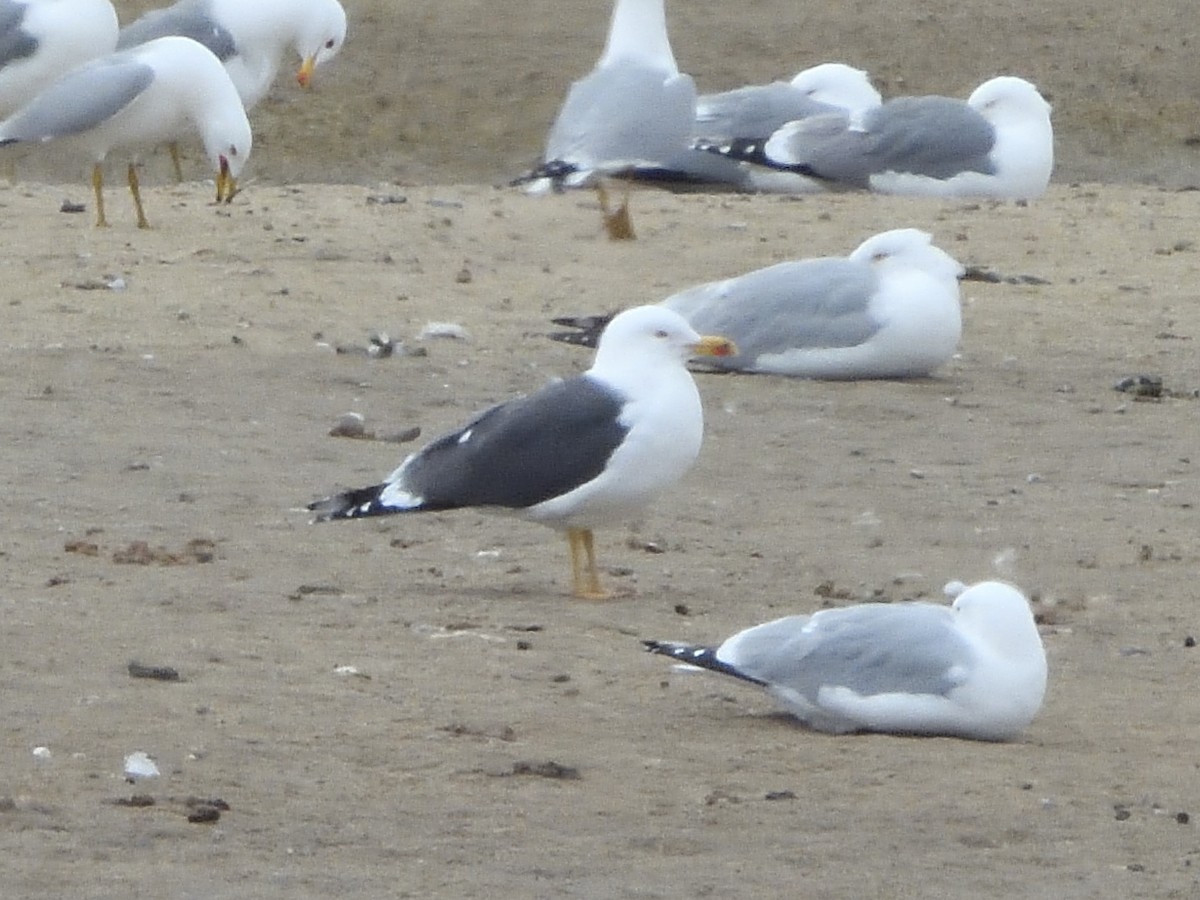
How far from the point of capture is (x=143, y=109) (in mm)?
11672

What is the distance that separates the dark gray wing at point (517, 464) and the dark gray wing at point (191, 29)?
818cm

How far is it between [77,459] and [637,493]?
1.88m

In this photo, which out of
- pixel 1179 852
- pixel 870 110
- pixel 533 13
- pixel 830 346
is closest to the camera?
pixel 1179 852

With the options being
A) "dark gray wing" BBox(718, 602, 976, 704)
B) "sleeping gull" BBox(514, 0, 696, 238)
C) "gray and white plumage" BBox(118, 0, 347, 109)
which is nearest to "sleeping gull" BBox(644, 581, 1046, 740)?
"dark gray wing" BBox(718, 602, 976, 704)

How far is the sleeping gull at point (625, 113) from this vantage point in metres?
12.5

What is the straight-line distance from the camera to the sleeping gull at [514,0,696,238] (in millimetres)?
12477

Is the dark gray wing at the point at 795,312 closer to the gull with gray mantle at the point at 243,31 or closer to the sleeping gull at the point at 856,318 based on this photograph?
the sleeping gull at the point at 856,318

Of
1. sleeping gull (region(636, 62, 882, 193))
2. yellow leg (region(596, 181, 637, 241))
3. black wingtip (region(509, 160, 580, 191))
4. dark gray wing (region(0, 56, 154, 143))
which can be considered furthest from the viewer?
sleeping gull (region(636, 62, 882, 193))

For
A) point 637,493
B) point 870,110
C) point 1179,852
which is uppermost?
point 870,110

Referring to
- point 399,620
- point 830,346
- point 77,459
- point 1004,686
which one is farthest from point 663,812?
point 830,346

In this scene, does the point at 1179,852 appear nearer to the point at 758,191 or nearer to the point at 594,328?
the point at 594,328

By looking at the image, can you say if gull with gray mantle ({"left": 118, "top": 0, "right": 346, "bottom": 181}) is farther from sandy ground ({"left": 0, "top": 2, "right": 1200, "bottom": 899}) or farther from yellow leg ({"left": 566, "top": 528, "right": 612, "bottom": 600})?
yellow leg ({"left": 566, "top": 528, "right": 612, "bottom": 600})

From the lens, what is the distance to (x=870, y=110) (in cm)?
1415

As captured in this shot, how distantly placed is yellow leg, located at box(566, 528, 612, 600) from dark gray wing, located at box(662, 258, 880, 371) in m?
2.76
